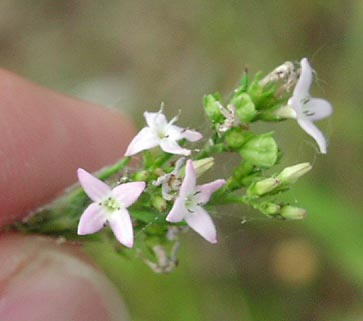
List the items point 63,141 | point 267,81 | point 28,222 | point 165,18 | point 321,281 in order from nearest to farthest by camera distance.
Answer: point 267,81 → point 28,222 → point 63,141 → point 321,281 → point 165,18

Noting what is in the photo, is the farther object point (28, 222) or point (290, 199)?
point (290, 199)

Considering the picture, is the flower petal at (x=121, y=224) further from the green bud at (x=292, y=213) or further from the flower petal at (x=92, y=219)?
the green bud at (x=292, y=213)

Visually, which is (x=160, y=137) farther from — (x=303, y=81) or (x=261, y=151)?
(x=303, y=81)

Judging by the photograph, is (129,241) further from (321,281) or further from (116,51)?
(116,51)

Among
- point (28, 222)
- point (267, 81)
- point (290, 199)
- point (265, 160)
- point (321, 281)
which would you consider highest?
point (267, 81)

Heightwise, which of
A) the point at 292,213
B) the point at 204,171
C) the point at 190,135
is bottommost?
the point at 292,213

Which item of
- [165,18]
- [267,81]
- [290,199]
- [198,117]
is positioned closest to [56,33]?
[165,18]

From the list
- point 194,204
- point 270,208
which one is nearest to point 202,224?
point 194,204
